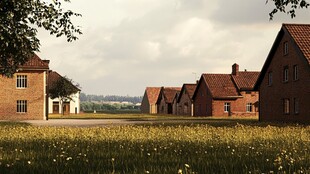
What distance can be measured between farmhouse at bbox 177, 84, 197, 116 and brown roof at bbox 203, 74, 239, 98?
999 centimetres

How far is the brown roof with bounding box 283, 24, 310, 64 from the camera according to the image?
112ft

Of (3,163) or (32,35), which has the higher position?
(32,35)

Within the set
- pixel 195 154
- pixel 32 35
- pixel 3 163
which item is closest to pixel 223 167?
pixel 195 154

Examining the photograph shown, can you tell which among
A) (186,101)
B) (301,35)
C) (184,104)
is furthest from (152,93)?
(301,35)

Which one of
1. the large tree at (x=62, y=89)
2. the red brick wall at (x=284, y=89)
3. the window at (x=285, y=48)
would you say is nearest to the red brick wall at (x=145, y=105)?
the large tree at (x=62, y=89)

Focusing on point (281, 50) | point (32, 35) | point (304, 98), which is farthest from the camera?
point (281, 50)

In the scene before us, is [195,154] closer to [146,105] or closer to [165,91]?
[165,91]

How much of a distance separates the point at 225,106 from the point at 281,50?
25.8 metres

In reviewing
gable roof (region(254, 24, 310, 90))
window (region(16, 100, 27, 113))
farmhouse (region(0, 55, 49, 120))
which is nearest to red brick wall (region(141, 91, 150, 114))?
farmhouse (region(0, 55, 49, 120))

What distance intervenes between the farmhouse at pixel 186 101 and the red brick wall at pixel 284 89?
32.3 meters

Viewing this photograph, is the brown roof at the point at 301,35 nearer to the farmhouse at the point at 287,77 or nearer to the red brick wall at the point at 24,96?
the farmhouse at the point at 287,77

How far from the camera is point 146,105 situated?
113688 millimetres

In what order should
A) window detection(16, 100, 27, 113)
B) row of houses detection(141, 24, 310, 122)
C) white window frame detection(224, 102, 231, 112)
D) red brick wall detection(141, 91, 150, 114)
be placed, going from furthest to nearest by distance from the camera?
red brick wall detection(141, 91, 150, 114)
white window frame detection(224, 102, 231, 112)
window detection(16, 100, 27, 113)
row of houses detection(141, 24, 310, 122)

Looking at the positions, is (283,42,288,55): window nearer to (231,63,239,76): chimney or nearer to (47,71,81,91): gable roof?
(231,63,239,76): chimney
